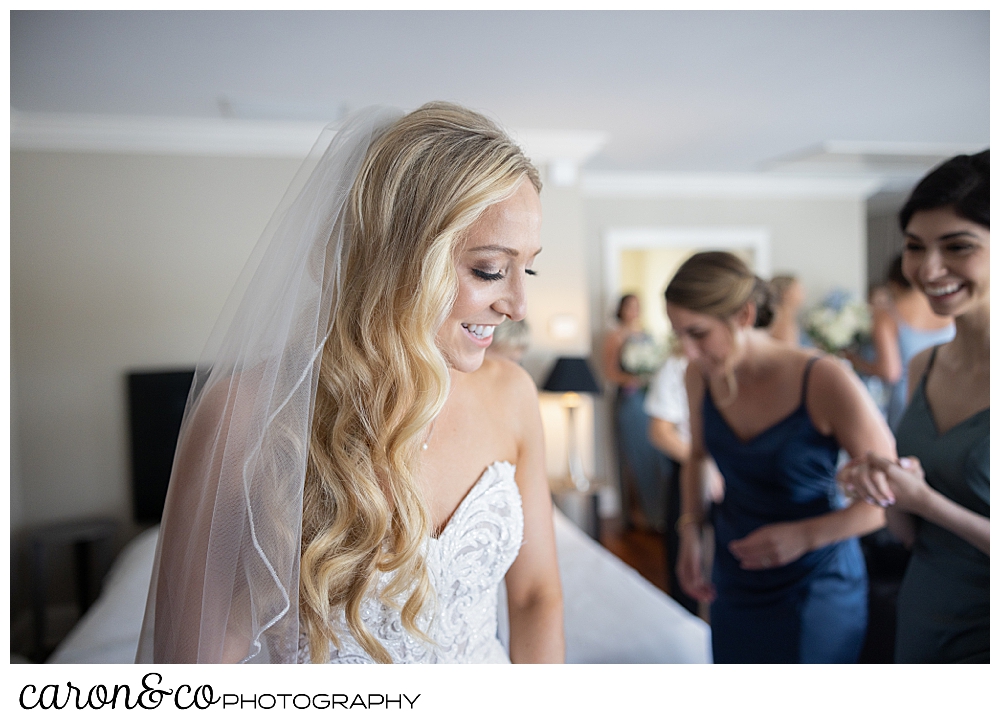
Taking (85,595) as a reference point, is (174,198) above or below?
above

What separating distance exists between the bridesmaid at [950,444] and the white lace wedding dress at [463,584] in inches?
24.7

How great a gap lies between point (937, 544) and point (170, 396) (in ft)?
8.60

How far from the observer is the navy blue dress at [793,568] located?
53.4 inches

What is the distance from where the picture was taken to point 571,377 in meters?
3.15

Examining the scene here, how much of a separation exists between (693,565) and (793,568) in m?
0.29

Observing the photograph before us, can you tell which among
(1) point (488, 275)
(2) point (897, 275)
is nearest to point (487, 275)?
(1) point (488, 275)

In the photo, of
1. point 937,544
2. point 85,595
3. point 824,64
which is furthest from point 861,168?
point 85,595

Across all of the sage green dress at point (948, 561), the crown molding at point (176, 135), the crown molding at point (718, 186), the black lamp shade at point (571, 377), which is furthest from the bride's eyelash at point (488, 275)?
the crown molding at point (718, 186)

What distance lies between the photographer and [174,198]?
7.93ft

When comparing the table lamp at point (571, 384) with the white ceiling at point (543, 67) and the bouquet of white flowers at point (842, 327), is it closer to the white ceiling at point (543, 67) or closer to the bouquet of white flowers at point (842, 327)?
the white ceiling at point (543, 67)

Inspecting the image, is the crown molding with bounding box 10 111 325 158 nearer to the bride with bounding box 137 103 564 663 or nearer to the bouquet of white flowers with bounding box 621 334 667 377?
the bride with bounding box 137 103 564 663

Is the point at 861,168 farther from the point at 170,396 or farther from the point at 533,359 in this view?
the point at 170,396

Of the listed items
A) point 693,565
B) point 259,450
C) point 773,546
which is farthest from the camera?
point 693,565

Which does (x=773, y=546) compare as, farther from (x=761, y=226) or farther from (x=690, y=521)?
(x=761, y=226)
